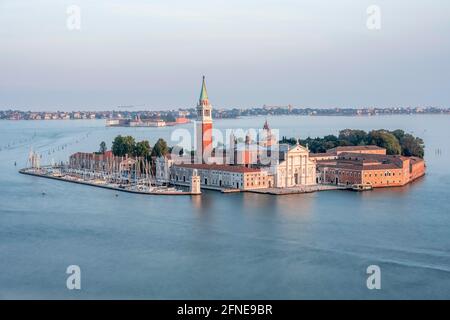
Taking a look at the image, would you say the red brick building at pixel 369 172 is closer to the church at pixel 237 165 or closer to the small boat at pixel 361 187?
the small boat at pixel 361 187

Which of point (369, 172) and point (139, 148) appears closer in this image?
point (369, 172)

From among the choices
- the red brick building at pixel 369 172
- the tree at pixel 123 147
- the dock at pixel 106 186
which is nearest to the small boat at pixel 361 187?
the red brick building at pixel 369 172

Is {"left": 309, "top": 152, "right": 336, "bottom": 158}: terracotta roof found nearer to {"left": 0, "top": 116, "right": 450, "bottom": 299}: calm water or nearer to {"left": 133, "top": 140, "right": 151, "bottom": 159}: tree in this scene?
{"left": 0, "top": 116, "right": 450, "bottom": 299}: calm water

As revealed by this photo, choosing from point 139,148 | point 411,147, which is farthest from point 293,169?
point 411,147

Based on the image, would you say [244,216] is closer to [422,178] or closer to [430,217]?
[430,217]

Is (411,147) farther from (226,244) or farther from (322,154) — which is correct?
(226,244)

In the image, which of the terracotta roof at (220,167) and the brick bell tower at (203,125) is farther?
the brick bell tower at (203,125)

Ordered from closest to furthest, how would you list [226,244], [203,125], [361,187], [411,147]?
[226,244] < [361,187] < [203,125] < [411,147]
